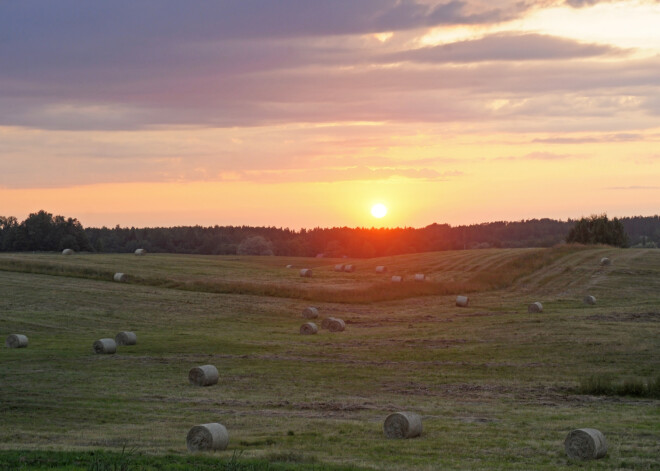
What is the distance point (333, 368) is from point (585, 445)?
731 inches

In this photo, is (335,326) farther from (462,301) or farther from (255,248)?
(255,248)

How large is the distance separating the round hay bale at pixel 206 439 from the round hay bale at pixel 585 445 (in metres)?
8.63

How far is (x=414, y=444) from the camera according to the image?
71.4 feet

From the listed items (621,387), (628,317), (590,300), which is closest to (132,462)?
(621,387)

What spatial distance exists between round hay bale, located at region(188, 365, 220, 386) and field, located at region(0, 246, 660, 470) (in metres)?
0.66

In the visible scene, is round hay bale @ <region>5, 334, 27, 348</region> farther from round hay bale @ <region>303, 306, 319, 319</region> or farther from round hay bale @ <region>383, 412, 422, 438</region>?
round hay bale @ <region>383, 412, 422, 438</region>

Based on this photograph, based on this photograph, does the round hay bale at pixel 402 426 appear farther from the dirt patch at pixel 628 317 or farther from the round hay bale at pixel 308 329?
the dirt patch at pixel 628 317

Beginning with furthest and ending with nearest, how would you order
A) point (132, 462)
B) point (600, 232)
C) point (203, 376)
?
point (600, 232) < point (203, 376) < point (132, 462)

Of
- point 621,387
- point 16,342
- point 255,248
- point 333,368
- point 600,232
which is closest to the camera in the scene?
point 621,387

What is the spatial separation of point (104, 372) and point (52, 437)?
13.0 meters

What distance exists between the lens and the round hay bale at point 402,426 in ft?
73.7

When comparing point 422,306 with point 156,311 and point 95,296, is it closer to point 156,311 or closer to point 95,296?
point 156,311

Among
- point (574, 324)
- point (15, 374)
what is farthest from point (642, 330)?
point (15, 374)

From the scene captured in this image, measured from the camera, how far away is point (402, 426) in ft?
73.9
